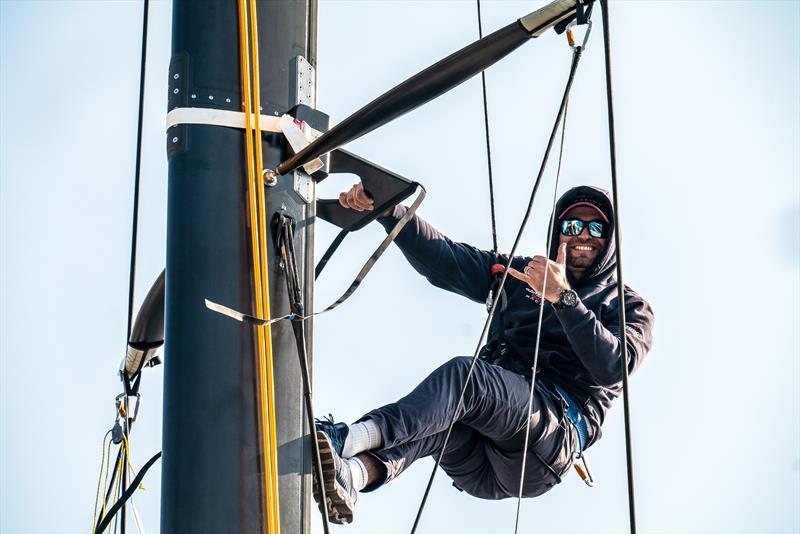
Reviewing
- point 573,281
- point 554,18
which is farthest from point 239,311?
point 573,281

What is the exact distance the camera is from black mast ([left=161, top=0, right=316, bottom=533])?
9.81ft

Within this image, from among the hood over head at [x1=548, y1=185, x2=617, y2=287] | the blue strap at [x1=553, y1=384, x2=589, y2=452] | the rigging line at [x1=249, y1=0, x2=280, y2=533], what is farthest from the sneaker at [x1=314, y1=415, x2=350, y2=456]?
the hood over head at [x1=548, y1=185, x2=617, y2=287]

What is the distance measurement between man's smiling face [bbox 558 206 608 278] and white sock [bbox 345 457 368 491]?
1916mm

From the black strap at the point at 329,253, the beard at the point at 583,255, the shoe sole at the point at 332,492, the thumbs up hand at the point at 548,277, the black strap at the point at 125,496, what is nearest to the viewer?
the shoe sole at the point at 332,492

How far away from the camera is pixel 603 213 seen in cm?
596

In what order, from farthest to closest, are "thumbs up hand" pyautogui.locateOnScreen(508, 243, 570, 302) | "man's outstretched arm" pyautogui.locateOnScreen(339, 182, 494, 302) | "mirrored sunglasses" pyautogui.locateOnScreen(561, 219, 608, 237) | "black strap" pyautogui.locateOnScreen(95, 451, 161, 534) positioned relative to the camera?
"mirrored sunglasses" pyautogui.locateOnScreen(561, 219, 608, 237), "man's outstretched arm" pyautogui.locateOnScreen(339, 182, 494, 302), "thumbs up hand" pyautogui.locateOnScreen(508, 243, 570, 302), "black strap" pyautogui.locateOnScreen(95, 451, 161, 534)

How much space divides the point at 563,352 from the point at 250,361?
2603 millimetres

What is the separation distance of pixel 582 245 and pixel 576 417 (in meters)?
0.95

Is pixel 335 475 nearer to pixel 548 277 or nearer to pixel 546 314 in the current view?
pixel 548 277

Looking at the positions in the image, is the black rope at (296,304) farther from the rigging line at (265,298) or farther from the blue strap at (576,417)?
the blue strap at (576,417)

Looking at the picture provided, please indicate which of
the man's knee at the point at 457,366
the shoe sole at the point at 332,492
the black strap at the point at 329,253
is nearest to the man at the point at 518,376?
the man's knee at the point at 457,366

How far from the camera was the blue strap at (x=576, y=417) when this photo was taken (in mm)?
5320

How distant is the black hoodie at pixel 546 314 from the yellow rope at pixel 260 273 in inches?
76.4

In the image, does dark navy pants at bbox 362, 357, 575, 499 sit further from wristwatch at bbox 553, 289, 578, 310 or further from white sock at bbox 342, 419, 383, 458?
wristwatch at bbox 553, 289, 578, 310
